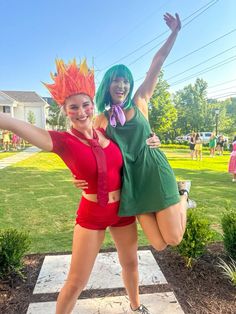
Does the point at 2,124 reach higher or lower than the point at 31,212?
higher

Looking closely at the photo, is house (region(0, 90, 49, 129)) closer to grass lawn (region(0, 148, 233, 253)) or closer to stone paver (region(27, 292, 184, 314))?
grass lawn (region(0, 148, 233, 253))

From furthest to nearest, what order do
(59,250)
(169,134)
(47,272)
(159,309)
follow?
1. (169,134)
2. (59,250)
3. (47,272)
4. (159,309)

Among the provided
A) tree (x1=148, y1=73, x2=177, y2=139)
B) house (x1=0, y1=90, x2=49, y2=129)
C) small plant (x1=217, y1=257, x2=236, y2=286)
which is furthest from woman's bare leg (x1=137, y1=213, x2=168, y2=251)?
house (x1=0, y1=90, x2=49, y2=129)

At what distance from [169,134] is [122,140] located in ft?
150

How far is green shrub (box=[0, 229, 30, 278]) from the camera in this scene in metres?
3.10

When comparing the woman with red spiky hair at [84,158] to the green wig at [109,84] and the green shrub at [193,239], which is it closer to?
the green wig at [109,84]

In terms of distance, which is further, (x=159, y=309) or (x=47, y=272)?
(x=47, y=272)

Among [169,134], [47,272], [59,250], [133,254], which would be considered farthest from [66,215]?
[169,134]

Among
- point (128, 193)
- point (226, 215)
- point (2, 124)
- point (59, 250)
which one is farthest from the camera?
point (59, 250)

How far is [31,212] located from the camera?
595 cm

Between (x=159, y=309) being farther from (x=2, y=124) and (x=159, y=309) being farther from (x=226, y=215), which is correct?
(x=2, y=124)

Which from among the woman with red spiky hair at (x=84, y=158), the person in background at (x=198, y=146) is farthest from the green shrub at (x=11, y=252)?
the person in background at (x=198, y=146)

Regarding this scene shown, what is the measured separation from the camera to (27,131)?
188 centimetres

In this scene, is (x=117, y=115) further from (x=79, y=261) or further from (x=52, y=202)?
(x=52, y=202)
